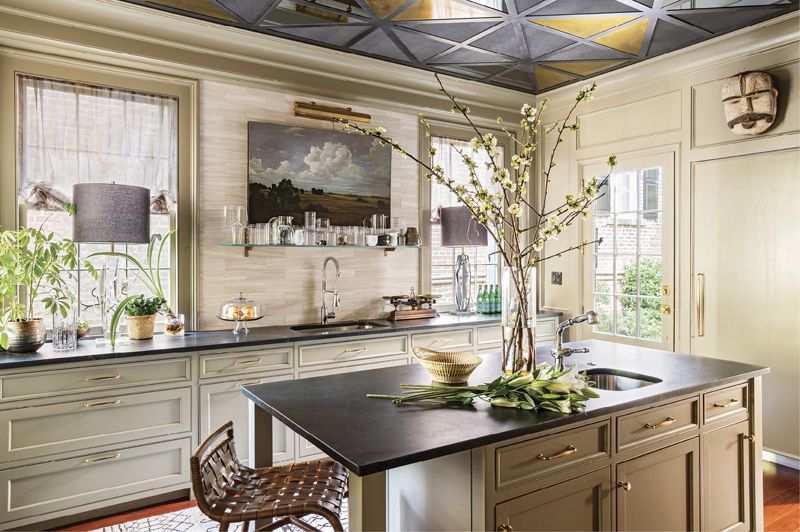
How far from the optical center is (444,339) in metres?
4.03

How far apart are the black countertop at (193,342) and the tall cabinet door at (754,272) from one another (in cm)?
161

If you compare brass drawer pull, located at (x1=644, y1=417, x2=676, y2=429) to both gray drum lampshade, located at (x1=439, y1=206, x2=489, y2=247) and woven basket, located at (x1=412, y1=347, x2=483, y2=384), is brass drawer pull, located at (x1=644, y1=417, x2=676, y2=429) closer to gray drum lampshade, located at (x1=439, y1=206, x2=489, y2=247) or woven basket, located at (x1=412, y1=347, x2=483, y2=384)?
woven basket, located at (x1=412, y1=347, x2=483, y2=384)

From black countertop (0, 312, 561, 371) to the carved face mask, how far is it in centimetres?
218

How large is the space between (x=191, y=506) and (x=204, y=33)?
2.90 meters

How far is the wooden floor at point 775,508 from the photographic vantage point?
2809 mm

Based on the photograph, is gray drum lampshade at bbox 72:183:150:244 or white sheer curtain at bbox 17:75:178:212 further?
white sheer curtain at bbox 17:75:178:212

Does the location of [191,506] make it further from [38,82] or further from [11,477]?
[38,82]

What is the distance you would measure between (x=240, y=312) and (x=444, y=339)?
58.1 inches

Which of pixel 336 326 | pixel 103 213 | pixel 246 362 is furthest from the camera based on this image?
pixel 336 326

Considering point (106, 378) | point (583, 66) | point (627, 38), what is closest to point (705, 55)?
point (627, 38)

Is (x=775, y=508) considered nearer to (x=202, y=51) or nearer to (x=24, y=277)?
(x=24, y=277)

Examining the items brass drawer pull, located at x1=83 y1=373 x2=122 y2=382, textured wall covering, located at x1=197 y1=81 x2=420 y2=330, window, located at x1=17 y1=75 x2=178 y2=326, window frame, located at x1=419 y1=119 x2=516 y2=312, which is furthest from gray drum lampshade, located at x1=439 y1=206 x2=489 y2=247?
brass drawer pull, located at x1=83 y1=373 x2=122 y2=382

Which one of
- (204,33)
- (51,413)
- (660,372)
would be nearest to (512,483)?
(660,372)

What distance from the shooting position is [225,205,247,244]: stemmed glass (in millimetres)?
3643
